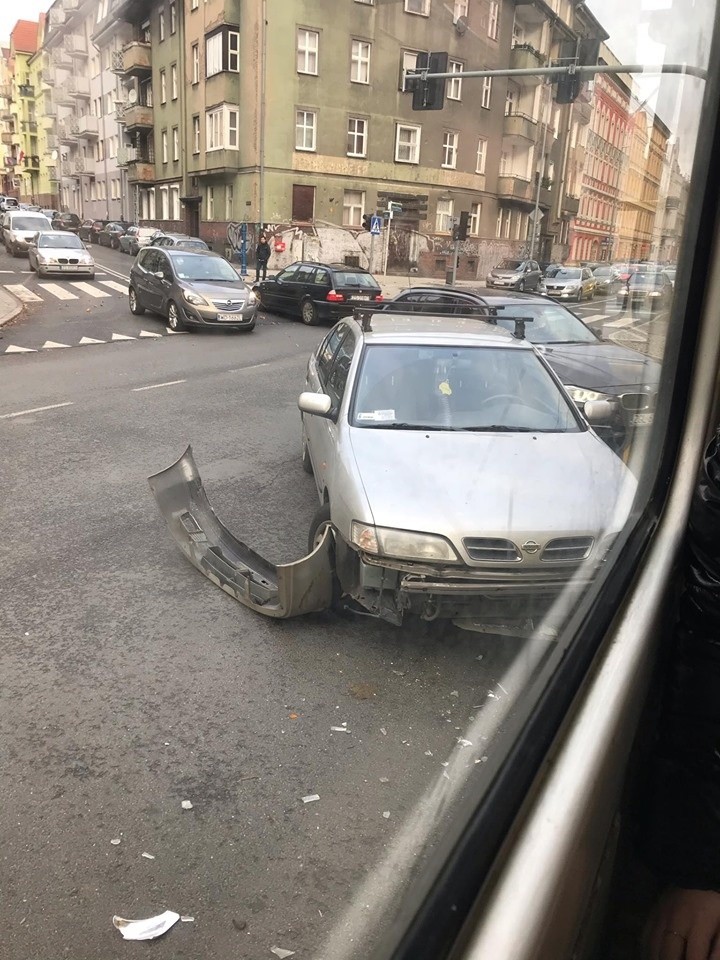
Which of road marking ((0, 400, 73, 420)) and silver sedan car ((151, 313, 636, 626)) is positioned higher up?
silver sedan car ((151, 313, 636, 626))

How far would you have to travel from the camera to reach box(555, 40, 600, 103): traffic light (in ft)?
4.79

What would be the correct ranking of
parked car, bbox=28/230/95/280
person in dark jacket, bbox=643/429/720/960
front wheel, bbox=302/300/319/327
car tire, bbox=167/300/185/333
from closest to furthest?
person in dark jacket, bbox=643/429/720/960, car tire, bbox=167/300/185/333, front wheel, bbox=302/300/319/327, parked car, bbox=28/230/95/280

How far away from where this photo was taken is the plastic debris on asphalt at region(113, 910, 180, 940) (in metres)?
1.45

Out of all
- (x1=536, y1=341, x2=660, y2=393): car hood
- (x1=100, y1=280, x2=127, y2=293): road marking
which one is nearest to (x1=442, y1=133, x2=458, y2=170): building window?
(x1=536, y1=341, x2=660, y2=393): car hood

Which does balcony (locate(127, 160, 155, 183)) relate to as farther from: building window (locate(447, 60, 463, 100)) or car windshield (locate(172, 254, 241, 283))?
car windshield (locate(172, 254, 241, 283))

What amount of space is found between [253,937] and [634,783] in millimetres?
838

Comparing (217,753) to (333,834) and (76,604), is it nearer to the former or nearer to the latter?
(333,834)

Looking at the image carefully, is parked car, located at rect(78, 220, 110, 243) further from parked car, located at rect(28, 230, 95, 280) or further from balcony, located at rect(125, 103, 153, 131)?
parked car, located at rect(28, 230, 95, 280)

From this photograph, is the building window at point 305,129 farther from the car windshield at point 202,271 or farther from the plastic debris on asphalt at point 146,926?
the car windshield at point 202,271

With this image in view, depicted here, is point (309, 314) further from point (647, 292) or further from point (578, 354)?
point (647, 292)

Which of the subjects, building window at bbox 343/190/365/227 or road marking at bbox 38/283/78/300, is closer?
building window at bbox 343/190/365/227

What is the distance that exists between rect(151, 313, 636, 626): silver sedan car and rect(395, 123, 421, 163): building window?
954mm

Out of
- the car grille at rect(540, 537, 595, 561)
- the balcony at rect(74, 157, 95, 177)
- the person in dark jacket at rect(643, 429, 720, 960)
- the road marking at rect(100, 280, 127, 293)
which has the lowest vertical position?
the person in dark jacket at rect(643, 429, 720, 960)

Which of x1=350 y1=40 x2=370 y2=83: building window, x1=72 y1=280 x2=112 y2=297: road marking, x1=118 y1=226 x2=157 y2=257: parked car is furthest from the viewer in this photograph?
x1=72 y1=280 x2=112 y2=297: road marking
